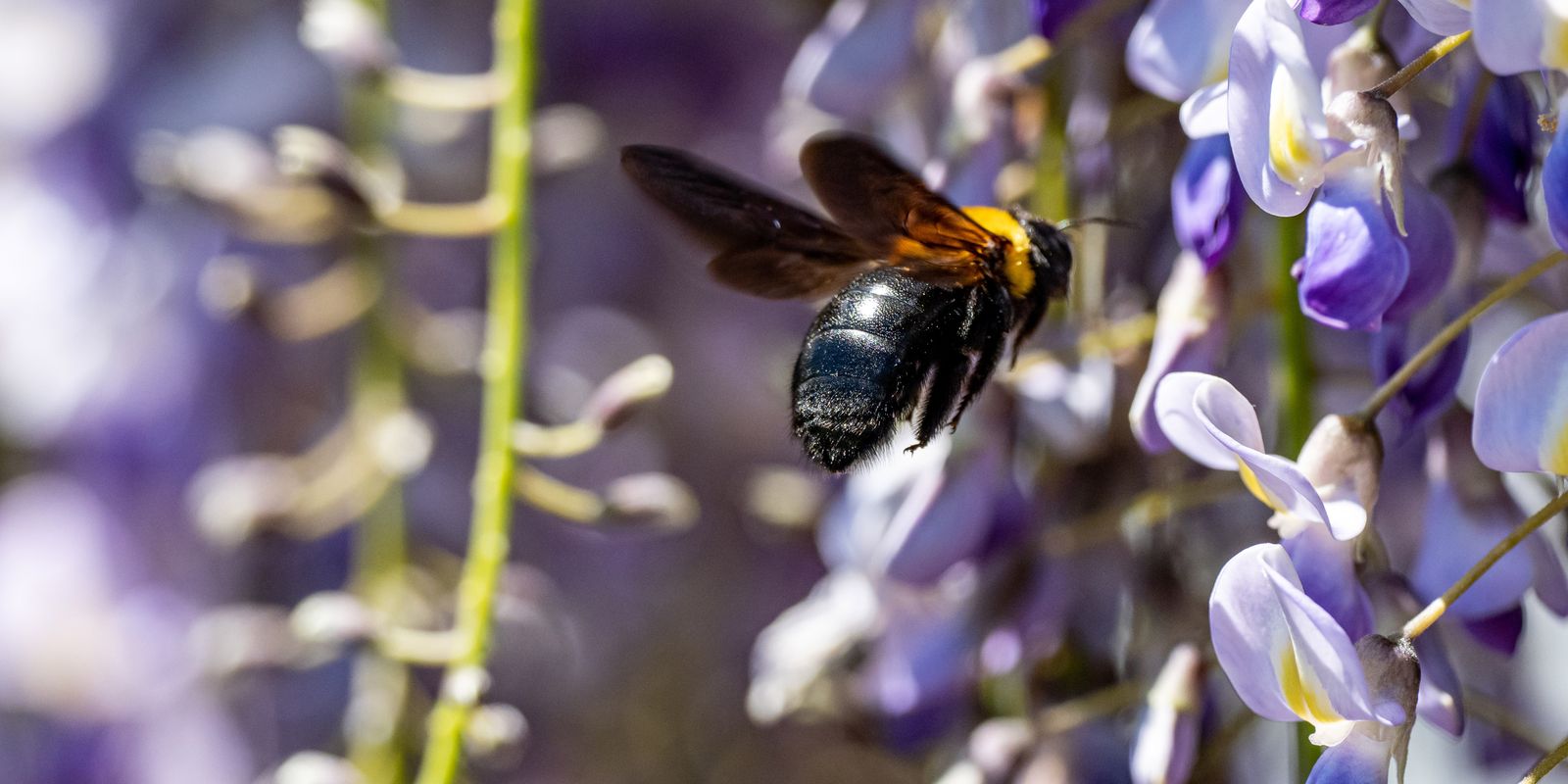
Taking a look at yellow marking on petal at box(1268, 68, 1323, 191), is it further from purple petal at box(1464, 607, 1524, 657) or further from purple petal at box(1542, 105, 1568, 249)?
purple petal at box(1464, 607, 1524, 657)

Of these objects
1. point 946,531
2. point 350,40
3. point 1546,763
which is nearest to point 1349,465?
point 1546,763

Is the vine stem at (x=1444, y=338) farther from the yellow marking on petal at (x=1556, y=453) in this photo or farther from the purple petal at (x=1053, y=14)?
the purple petal at (x=1053, y=14)

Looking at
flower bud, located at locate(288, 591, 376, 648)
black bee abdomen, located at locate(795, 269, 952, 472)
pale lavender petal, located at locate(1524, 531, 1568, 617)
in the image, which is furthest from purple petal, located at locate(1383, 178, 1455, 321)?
flower bud, located at locate(288, 591, 376, 648)

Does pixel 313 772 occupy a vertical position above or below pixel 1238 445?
below

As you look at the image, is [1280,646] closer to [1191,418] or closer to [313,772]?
[1191,418]

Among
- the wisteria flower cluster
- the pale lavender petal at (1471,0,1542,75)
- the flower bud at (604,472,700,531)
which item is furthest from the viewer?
the flower bud at (604,472,700,531)

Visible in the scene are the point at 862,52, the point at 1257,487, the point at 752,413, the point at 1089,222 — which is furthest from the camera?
the point at 752,413
